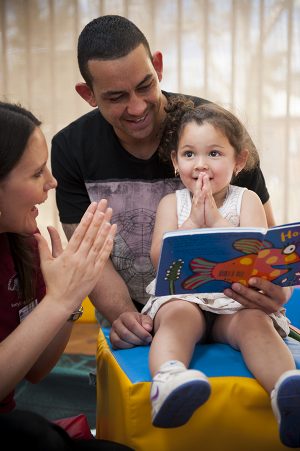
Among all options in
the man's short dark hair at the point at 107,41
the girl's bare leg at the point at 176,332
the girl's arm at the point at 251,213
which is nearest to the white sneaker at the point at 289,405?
the girl's bare leg at the point at 176,332

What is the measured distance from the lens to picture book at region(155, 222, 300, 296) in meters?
1.23

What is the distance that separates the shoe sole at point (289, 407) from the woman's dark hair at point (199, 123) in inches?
30.2

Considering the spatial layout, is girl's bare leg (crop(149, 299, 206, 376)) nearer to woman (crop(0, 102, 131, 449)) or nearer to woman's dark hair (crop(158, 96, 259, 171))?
woman (crop(0, 102, 131, 449))

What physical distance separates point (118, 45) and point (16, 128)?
1.67ft

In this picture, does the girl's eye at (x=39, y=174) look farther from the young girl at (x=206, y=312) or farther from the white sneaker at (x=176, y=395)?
the white sneaker at (x=176, y=395)

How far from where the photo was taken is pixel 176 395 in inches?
42.8

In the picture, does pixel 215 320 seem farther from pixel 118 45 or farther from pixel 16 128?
pixel 118 45

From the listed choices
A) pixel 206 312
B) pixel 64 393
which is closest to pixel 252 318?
pixel 206 312

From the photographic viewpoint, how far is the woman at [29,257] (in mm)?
1216

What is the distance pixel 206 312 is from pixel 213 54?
252 cm

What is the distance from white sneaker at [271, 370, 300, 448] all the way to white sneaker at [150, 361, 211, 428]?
152mm

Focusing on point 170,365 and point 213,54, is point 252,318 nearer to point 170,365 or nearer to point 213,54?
point 170,365

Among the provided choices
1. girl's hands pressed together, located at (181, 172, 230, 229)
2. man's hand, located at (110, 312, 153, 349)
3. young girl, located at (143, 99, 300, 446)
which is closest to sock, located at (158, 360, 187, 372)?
young girl, located at (143, 99, 300, 446)

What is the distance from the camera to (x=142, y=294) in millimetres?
2000
